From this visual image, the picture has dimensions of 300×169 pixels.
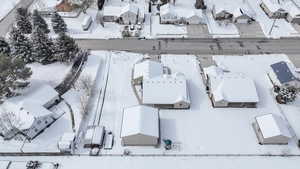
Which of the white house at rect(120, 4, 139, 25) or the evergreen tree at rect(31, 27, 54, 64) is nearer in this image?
the evergreen tree at rect(31, 27, 54, 64)

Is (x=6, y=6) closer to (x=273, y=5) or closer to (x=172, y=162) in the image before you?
(x=172, y=162)

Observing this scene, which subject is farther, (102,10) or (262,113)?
(102,10)

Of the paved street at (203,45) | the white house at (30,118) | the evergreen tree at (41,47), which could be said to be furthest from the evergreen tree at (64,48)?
the white house at (30,118)

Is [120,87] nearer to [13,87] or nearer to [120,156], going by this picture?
[120,156]

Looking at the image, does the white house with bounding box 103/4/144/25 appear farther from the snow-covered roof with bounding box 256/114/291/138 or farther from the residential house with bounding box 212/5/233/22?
the snow-covered roof with bounding box 256/114/291/138

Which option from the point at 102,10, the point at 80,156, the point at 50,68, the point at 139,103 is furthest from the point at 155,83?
the point at 102,10

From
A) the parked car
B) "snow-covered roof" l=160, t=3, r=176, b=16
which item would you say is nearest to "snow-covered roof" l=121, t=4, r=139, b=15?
"snow-covered roof" l=160, t=3, r=176, b=16

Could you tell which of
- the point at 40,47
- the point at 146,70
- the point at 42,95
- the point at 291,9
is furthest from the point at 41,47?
the point at 291,9
